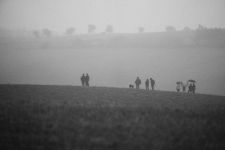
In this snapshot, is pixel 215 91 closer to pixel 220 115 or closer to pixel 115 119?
pixel 220 115

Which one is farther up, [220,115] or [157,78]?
[157,78]

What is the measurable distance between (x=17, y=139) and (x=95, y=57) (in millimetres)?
74224

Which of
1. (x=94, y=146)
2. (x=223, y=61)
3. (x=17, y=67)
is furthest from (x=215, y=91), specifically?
(x=17, y=67)

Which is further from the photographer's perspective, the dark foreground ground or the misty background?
the misty background

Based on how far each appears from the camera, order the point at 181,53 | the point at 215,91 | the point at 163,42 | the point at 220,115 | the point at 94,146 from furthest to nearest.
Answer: the point at 163,42, the point at 181,53, the point at 215,91, the point at 220,115, the point at 94,146

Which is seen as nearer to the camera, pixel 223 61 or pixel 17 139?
pixel 17 139

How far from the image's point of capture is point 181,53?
7831 cm

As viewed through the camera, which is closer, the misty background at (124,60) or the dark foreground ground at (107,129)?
the dark foreground ground at (107,129)

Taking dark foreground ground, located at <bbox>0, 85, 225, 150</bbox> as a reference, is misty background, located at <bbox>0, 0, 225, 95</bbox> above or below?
above

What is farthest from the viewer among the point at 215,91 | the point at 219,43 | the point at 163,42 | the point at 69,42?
the point at 69,42

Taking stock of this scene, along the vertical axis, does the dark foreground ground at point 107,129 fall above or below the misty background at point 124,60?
below

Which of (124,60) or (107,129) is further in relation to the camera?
(124,60)

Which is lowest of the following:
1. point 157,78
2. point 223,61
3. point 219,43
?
point 157,78

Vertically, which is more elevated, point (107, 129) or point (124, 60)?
point (124, 60)
